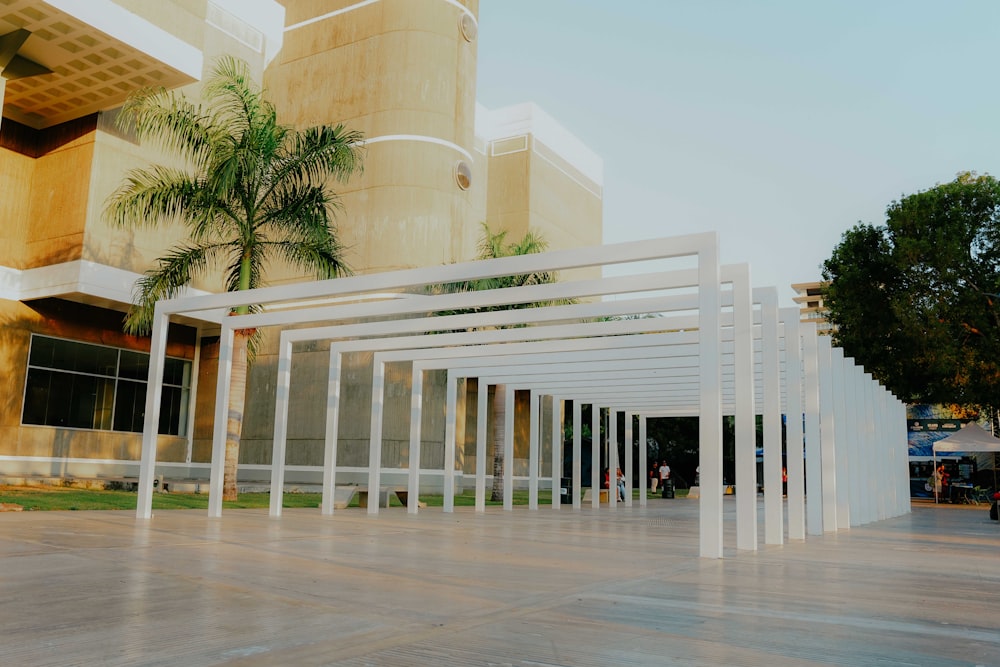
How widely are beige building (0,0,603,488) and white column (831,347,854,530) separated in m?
16.2

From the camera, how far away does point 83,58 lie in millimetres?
21562

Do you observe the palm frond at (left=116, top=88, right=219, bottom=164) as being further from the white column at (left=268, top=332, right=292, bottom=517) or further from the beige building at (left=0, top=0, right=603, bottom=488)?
the white column at (left=268, top=332, right=292, bottom=517)

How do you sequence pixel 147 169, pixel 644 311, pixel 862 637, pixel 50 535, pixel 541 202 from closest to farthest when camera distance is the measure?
pixel 862 637
pixel 50 535
pixel 644 311
pixel 147 169
pixel 541 202

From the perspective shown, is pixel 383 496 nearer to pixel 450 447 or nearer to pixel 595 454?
pixel 450 447

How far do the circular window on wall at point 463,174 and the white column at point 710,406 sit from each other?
22.2 m

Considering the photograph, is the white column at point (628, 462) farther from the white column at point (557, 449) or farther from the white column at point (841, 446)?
the white column at point (841, 446)

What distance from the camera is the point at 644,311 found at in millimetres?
13398

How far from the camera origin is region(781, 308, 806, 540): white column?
13219 millimetres

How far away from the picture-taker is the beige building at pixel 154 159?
2284 cm

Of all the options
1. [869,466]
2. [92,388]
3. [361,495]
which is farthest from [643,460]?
[92,388]

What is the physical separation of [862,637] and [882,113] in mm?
22596

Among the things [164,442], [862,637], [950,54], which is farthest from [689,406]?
[862,637]

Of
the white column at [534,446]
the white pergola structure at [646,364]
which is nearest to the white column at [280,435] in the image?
the white pergola structure at [646,364]

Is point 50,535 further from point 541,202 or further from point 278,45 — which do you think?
point 541,202
